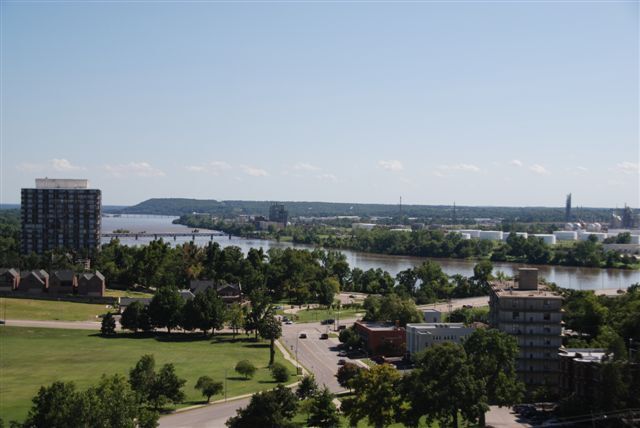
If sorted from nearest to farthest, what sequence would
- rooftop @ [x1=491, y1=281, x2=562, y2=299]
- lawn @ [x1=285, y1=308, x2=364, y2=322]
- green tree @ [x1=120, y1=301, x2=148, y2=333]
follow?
1. rooftop @ [x1=491, y1=281, x2=562, y2=299]
2. green tree @ [x1=120, y1=301, x2=148, y2=333]
3. lawn @ [x1=285, y1=308, x2=364, y2=322]

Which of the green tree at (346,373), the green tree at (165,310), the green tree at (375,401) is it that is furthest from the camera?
the green tree at (165,310)

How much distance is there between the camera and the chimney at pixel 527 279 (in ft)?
149

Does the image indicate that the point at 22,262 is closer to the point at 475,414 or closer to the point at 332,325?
the point at 332,325

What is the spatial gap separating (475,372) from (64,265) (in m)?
63.6

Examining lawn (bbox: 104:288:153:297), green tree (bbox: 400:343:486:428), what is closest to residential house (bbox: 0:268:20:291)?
lawn (bbox: 104:288:153:297)

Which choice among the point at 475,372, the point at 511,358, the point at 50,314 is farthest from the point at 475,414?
the point at 50,314

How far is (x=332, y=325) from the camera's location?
66625mm

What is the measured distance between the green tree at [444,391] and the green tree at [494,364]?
4.82ft

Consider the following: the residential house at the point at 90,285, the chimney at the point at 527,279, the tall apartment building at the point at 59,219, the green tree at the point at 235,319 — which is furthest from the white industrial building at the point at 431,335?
the tall apartment building at the point at 59,219

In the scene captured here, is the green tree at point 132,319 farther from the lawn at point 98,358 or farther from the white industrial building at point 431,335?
the white industrial building at point 431,335

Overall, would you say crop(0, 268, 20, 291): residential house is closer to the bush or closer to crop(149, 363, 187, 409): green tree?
the bush

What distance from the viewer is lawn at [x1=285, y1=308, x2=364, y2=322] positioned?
7088 centimetres

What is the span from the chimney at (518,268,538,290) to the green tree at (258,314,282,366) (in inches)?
636

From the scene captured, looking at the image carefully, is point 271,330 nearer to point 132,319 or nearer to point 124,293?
point 132,319
